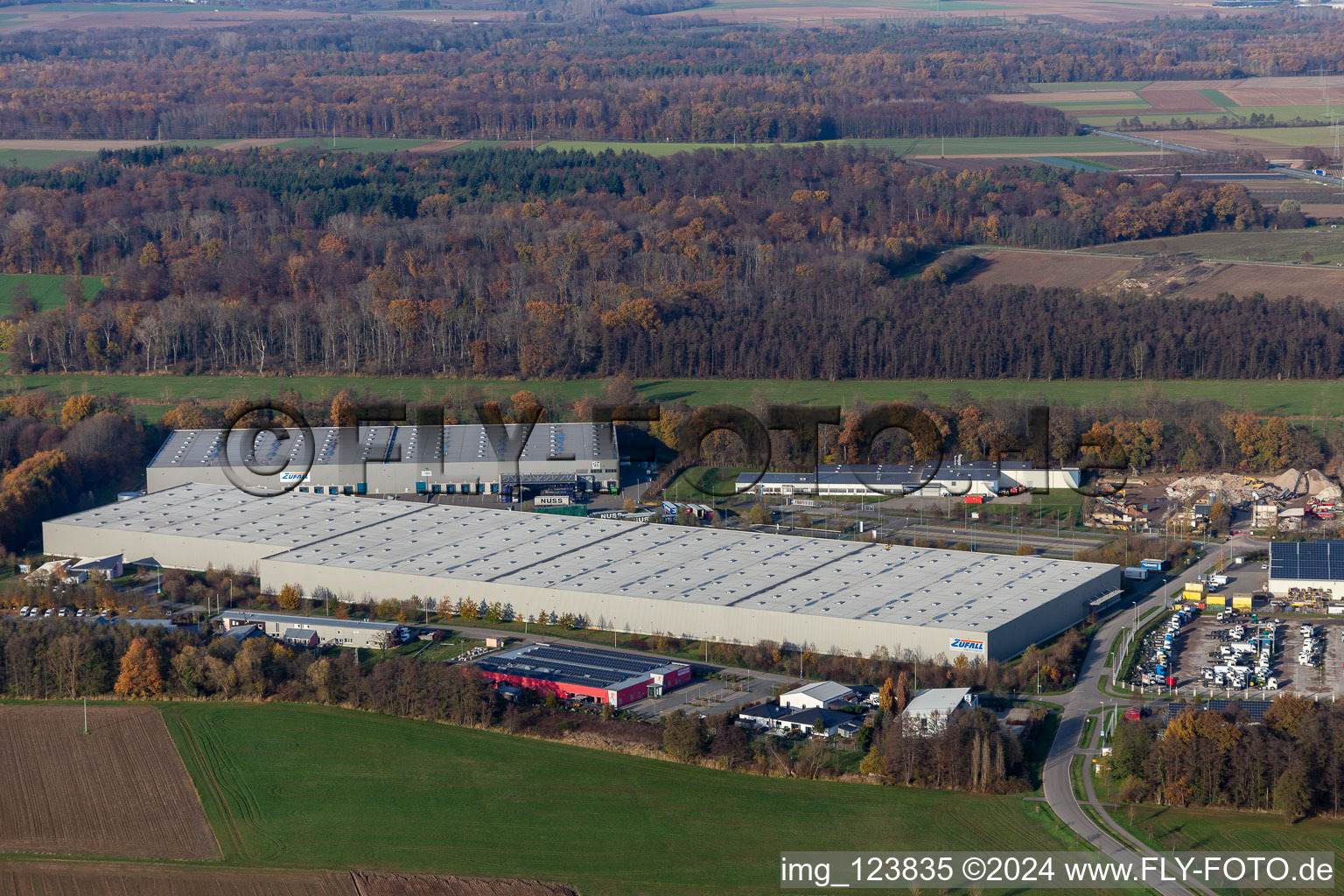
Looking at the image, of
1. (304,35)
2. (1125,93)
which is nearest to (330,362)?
(1125,93)

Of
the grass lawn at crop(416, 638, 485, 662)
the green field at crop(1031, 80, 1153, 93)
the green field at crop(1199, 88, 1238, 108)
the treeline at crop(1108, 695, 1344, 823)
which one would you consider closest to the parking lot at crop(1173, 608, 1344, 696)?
the treeline at crop(1108, 695, 1344, 823)

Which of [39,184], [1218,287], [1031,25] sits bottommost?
[1218,287]

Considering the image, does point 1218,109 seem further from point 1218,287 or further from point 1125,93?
point 1218,287

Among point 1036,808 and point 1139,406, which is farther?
point 1139,406

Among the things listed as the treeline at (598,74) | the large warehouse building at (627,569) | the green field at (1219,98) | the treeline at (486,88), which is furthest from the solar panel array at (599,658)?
the green field at (1219,98)

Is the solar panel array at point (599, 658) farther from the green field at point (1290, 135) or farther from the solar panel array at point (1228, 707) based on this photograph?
the green field at point (1290, 135)

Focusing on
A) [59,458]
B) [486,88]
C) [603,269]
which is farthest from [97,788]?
[486,88]

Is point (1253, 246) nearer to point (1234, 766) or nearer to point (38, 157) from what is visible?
point (1234, 766)

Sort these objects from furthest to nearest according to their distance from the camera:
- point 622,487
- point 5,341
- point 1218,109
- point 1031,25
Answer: point 1031,25
point 1218,109
point 5,341
point 622,487

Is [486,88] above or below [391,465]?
above
